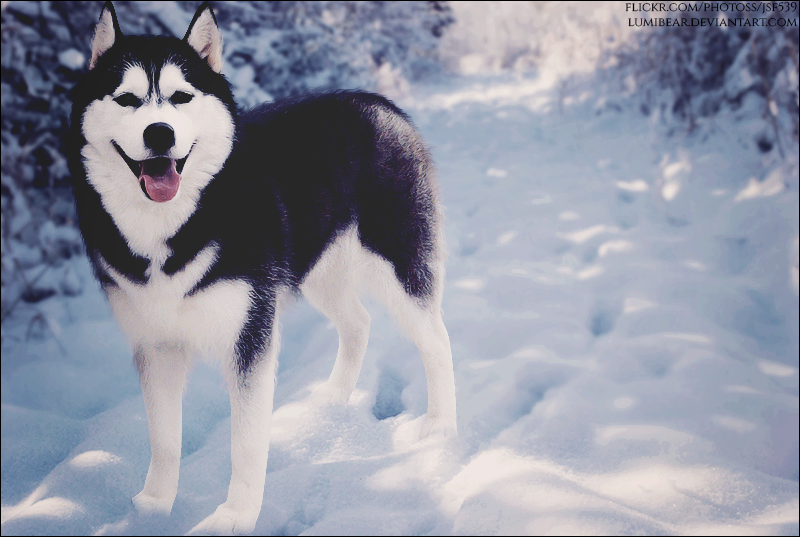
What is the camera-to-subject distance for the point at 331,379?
200cm

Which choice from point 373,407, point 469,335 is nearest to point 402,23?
point 469,335

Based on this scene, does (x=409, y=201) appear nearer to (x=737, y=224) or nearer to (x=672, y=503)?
(x=672, y=503)

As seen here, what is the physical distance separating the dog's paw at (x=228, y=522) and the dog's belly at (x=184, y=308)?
449 millimetres

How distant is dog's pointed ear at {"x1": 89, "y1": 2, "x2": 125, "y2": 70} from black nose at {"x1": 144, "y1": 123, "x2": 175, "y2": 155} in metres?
0.32

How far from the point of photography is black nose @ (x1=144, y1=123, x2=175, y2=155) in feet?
3.75

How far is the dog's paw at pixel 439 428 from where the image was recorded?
1.74 metres

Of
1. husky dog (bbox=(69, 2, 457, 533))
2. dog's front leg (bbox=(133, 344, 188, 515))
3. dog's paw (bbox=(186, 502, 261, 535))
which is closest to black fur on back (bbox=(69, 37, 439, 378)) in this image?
husky dog (bbox=(69, 2, 457, 533))

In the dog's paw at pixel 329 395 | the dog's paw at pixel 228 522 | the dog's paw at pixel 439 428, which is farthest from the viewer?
the dog's paw at pixel 329 395

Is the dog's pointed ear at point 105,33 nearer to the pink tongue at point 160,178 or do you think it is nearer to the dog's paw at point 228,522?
the pink tongue at point 160,178

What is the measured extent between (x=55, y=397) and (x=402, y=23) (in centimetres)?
601

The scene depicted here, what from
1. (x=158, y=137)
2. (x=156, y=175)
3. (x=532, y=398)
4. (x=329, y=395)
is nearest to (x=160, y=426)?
(x=329, y=395)

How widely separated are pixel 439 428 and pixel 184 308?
96cm

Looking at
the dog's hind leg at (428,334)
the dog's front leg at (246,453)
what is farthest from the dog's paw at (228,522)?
the dog's hind leg at (428,334)

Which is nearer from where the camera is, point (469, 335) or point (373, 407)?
point (373, 407)
